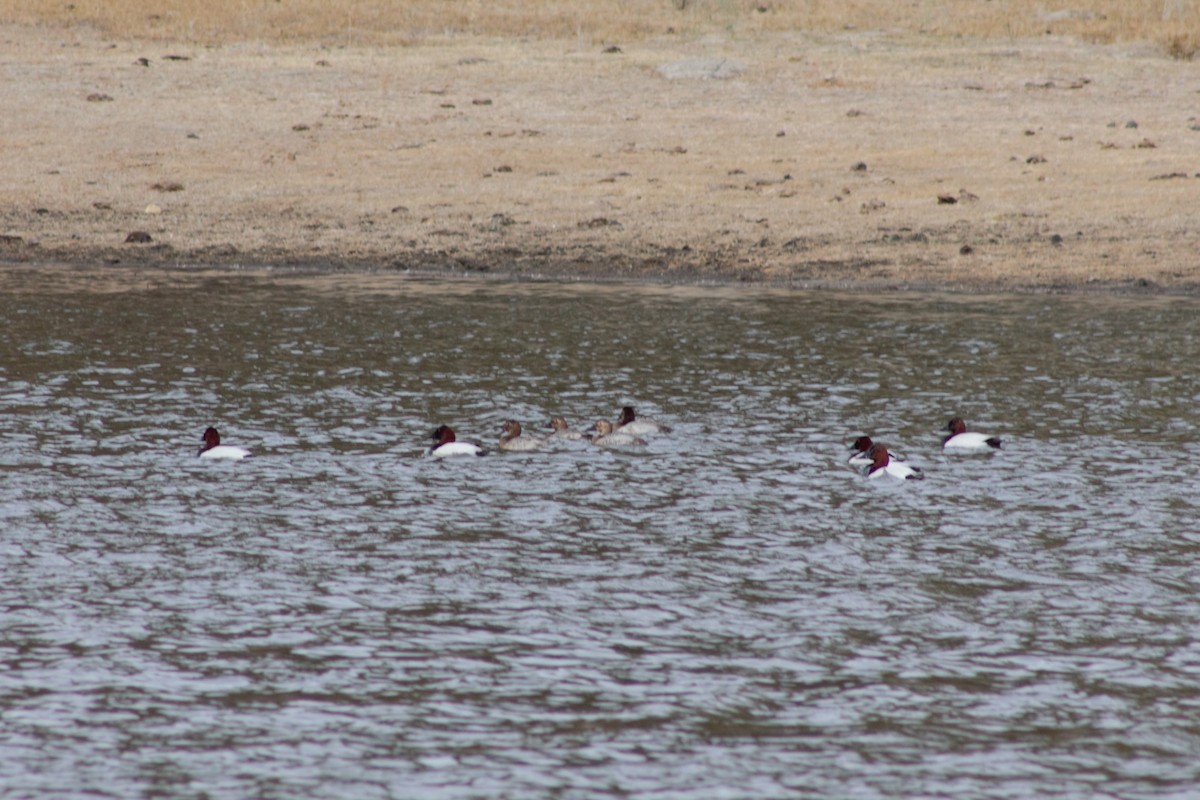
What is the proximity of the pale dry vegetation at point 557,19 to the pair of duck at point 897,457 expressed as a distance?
3393cm

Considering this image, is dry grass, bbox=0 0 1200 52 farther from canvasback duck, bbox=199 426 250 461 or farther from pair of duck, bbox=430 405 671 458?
canvasback duck, bbox=199 426 250 461

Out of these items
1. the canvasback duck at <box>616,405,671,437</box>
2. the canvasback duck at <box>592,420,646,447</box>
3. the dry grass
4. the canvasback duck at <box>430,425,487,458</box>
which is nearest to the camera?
the canvasback duck at <box>430,425,487,458</box>

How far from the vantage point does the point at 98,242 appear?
30.6 meters

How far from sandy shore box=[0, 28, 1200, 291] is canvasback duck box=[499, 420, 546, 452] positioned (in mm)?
12100

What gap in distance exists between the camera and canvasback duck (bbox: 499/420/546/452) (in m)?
16.5

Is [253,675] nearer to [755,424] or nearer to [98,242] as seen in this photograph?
[755,424]

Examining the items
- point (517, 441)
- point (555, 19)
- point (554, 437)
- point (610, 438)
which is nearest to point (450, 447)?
point (517, 441)

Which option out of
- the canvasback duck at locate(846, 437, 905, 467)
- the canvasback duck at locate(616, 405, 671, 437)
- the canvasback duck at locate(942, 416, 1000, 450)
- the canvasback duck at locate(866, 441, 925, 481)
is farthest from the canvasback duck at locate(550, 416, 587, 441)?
the canvasback duck at locate(942, 416, 1000, 450)

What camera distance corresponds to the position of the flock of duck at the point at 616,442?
15516mm

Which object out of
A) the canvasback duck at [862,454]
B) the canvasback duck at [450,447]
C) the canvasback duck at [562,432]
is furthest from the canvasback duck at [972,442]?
the canvasback duck at [450,447]

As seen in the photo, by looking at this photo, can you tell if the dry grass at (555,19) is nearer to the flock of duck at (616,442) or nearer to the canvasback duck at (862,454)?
the flock of duck at (616,442)

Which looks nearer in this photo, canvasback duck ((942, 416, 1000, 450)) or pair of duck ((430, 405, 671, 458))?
pair of duck ((430, 405, 671, 458))

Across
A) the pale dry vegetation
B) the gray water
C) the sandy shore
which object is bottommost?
the gray water

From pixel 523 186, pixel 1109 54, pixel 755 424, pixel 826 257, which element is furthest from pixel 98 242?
pixel 1109 54
